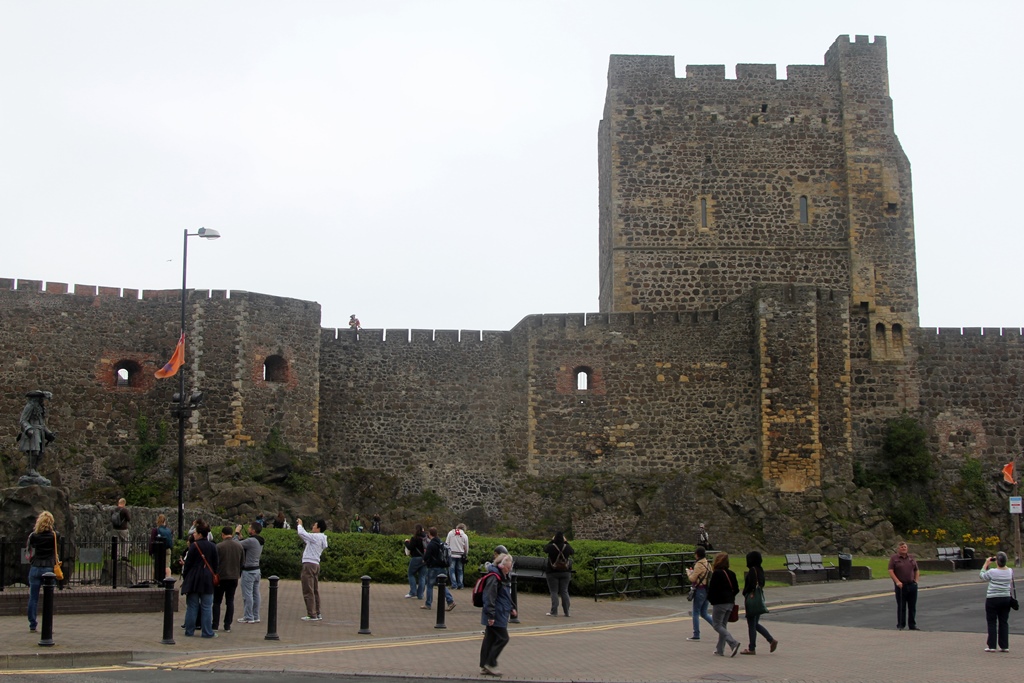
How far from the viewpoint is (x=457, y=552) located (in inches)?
919

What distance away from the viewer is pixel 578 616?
2114cm

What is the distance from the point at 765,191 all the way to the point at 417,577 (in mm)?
22890

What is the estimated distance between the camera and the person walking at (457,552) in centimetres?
2328

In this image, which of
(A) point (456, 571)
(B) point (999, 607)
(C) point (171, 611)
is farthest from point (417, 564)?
(B) point (999, 607)

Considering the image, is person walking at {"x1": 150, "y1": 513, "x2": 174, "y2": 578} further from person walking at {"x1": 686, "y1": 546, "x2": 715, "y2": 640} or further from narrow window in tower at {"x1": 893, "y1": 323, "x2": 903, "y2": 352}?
narrow window in tower at {"x1": 893, "y1": 323, "x2": 903, "y2": 352}

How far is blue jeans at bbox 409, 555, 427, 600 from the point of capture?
22.3 meters

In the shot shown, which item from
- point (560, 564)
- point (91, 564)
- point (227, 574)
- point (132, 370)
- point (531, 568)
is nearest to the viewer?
point (227, 574)

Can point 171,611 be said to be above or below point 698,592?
below

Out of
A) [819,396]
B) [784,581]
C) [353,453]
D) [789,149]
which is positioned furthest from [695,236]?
[784,581]

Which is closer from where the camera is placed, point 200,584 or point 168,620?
point 168,620

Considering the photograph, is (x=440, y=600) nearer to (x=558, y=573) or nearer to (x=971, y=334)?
(x=558, y=573)

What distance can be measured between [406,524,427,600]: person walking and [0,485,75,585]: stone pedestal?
590 centimetres

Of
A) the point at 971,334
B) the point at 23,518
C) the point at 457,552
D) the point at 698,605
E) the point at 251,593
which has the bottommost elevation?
the point at 698,605

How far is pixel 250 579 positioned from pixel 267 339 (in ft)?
55.8
